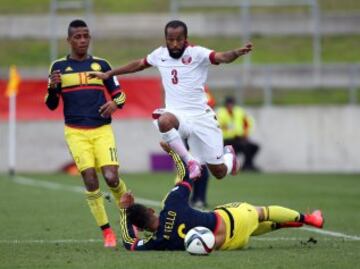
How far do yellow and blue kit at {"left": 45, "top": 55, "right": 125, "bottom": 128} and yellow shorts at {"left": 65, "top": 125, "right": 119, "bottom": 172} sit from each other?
10 cm

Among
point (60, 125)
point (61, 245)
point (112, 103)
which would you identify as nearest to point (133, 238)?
point (61, 245)

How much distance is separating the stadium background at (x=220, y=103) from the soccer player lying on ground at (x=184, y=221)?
0.25 meters

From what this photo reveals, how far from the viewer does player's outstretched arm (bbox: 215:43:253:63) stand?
12.7 meters

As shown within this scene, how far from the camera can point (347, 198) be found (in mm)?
21391

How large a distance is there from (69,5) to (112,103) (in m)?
20.9

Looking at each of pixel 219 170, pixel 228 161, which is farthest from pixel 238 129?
pixel 219 170

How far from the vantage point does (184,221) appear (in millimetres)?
11164

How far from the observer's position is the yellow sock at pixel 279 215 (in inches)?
470

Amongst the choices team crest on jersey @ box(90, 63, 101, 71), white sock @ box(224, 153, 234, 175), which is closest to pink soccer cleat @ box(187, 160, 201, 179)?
white sock @ box(224, 153, 234, 175)

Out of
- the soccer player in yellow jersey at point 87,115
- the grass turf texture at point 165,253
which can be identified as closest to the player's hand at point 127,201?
the grass turf texture at point 165,253

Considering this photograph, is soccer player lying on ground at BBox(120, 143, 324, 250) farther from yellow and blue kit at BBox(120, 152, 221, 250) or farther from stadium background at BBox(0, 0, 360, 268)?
stadium background at BBox(0, 0, 360, 268)

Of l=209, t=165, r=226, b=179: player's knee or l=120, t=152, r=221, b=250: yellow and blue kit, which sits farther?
l=209, t=165, r=226, b=179: player's knee

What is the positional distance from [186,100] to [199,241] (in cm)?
357

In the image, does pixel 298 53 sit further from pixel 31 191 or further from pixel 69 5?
pixel 31 191
